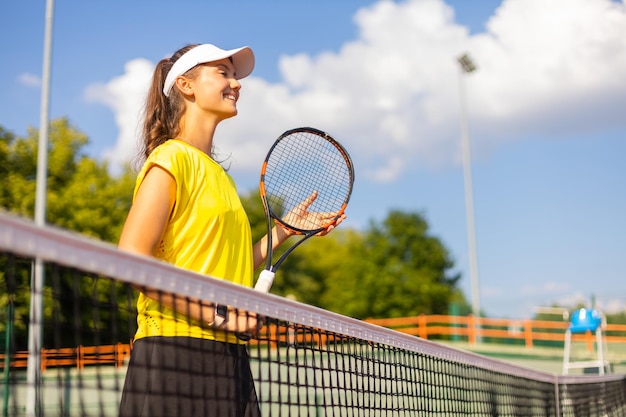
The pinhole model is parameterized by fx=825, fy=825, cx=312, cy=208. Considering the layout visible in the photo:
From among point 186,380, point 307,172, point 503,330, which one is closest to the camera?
point 186,380

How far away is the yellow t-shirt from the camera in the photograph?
7.05ft

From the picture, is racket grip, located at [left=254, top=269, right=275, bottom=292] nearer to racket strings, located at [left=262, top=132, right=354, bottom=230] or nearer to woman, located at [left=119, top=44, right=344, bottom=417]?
woman, located at [left=119, top=44, right=344, bottom=417]

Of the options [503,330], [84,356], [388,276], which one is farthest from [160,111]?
[388,276]

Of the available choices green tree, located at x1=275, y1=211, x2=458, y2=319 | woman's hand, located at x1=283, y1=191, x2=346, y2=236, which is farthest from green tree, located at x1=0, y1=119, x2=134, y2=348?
woman's hand, located at x1=283, y1=191, x2=346, y2=236

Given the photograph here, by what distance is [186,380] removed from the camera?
2.10 metres

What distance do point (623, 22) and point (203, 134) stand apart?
8951 mm

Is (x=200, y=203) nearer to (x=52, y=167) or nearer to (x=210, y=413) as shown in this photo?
(x=210, y=413)

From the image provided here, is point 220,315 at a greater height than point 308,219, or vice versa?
point 308,219

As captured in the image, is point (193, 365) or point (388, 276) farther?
point (388, 276)

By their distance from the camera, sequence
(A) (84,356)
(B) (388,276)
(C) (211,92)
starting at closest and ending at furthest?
1. (C) (211,92)
2. (A) (84,356)
3. (B) (388,276)

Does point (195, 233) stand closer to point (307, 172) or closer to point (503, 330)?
point (307, 172)

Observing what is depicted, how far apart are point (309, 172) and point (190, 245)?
1.44m

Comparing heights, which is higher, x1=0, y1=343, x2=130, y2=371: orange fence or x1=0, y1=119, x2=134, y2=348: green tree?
x1=0, y1=119, x2=134, y2=348: green tree

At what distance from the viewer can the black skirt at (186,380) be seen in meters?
2.03
